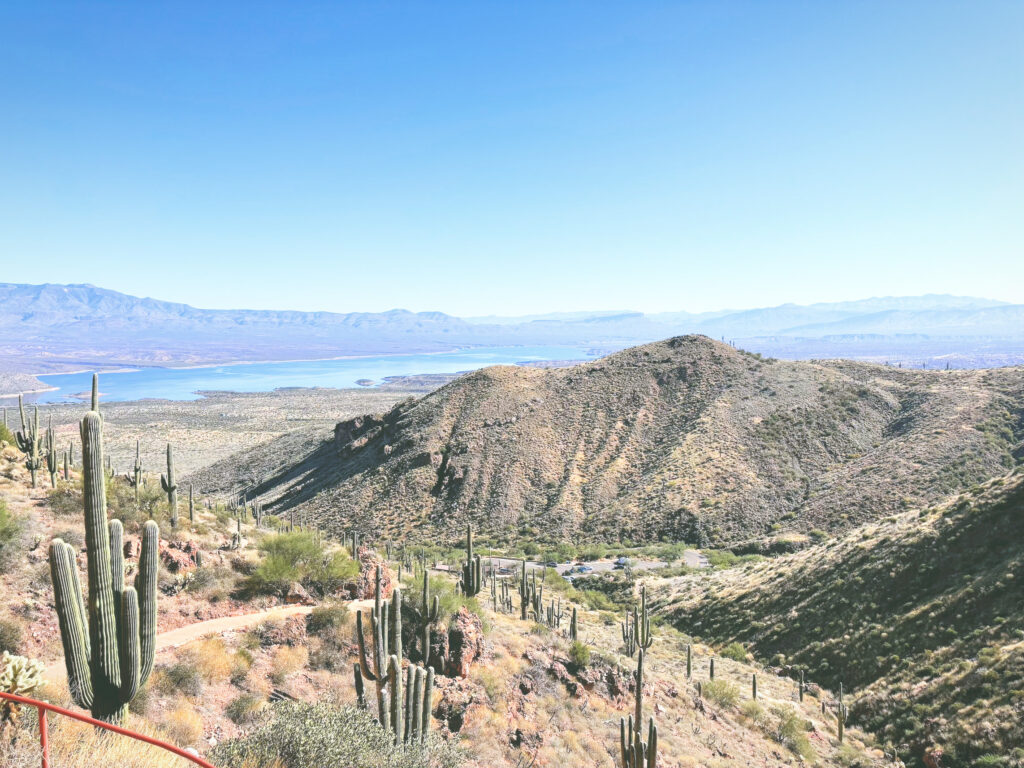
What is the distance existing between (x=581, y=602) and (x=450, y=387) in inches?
1347

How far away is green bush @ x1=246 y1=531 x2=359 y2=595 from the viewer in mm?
15719

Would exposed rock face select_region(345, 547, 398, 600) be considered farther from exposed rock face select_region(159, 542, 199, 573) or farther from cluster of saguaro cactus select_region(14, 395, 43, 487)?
cluster of saguaro cactus select_region(14, 395, 43, 487)

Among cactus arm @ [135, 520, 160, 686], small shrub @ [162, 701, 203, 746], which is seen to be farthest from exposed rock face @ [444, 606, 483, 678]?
cactus arm @ [135, 520, 160, 686]

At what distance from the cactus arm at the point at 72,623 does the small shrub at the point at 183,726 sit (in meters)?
2.94

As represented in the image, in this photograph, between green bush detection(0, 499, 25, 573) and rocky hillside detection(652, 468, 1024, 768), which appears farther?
rocky hillside detection(652, 468, 1024, 768)

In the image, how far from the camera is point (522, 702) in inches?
547

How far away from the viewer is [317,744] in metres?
7.68

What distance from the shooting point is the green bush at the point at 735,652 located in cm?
2341

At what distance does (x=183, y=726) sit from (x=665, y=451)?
42281 millimetres

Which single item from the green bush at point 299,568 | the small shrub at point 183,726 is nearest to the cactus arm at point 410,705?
the small shrub at point 183,726

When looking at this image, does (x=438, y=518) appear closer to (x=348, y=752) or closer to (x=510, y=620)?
(x=510, y=620)

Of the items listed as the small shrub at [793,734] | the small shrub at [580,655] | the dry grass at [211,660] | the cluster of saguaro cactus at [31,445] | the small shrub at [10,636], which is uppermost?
the cluster of saguaro cactus at [31,445]

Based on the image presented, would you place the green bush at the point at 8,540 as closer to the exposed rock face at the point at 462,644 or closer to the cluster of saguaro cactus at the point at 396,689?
the cluster of saguaro cactus at the point at 396,689

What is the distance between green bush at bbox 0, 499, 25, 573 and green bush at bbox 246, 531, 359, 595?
497cm
